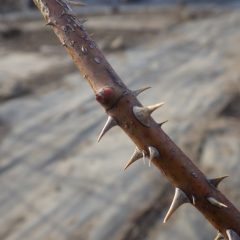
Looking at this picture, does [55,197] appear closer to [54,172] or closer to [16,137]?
[54,172]

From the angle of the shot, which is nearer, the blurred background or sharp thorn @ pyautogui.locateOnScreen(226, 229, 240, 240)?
sharp thorn @ pyautogui.locateOnScreen(226, 229, 240, 240)

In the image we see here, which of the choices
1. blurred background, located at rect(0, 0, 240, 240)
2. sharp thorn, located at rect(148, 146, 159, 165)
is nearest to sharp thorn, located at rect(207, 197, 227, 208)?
sharp thorn, located at rect(148, 146, 159, 165)

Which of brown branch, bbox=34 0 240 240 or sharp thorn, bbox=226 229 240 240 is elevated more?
brown branch, bbox=34 0 240 240

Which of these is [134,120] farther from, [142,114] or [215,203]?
[215,203]

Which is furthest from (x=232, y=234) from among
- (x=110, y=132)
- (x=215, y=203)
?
(x=110, y=132)

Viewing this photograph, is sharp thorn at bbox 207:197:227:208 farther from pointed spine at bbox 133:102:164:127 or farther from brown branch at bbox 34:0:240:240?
pointed spine at bbox 133:102:164:127

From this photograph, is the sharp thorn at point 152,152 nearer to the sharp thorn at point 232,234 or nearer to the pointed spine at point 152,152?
the pointed spine at point 152,152
